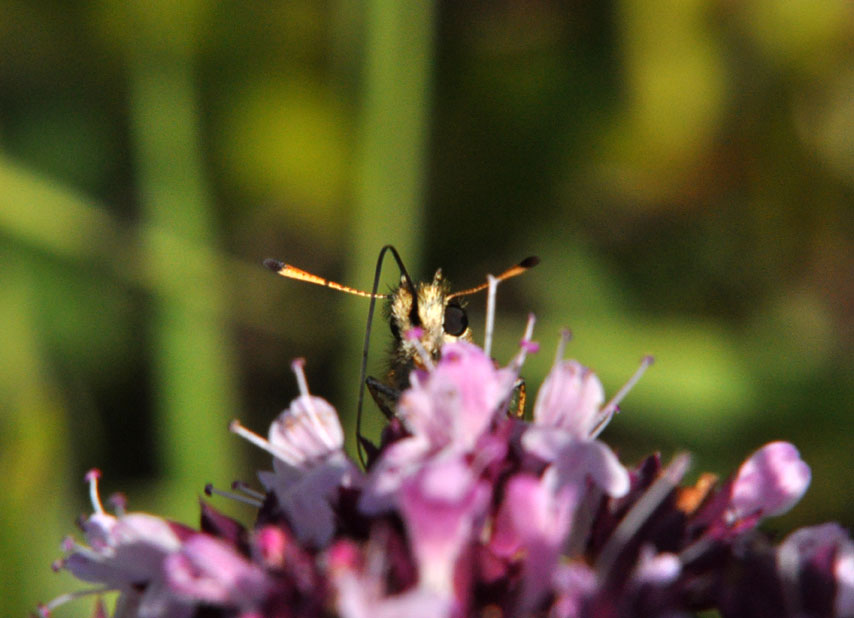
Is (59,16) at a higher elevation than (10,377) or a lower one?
higher

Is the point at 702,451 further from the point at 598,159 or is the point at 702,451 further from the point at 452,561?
the point at 452,561

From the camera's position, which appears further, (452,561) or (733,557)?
(733,557)

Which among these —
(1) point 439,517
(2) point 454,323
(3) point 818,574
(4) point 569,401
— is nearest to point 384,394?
(2) point 454,323

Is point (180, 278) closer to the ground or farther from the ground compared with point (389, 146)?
closer to the ground

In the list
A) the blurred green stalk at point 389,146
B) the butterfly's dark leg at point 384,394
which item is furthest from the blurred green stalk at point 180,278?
the butterfly's dark leg at point 384,394

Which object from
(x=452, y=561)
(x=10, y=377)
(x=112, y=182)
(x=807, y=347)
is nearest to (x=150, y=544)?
(x=452, y=561)

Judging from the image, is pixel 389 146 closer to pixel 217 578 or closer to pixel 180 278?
pixel 180 278
